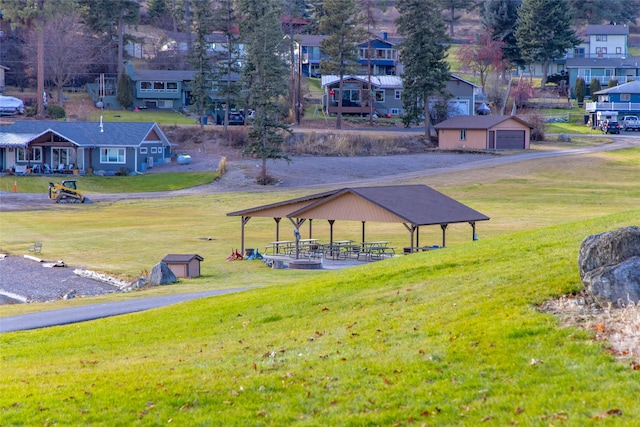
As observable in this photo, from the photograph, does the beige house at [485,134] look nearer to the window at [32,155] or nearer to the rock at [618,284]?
the window at [32,155]

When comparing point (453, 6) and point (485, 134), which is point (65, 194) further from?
point (453, 6)

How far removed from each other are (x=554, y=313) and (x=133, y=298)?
17.9 m

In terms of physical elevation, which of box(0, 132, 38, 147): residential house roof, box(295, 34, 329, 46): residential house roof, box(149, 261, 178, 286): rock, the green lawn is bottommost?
box(149, 261, 178, 286): rock

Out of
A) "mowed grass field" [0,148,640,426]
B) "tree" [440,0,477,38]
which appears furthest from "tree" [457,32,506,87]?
"mowed grass field" [0,148,640,426]

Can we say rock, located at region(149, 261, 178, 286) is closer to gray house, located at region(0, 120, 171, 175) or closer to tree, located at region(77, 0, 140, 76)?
gray house, located at region(0, 120, 171, 175)

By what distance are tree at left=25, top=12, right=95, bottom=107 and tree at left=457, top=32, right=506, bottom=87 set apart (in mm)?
48264

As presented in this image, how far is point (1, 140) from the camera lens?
256 ft

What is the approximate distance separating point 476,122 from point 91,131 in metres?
38.2

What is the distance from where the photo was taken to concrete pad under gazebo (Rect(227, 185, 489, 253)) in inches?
1448

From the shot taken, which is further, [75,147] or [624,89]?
[624,89]

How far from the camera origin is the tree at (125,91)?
9996 cm

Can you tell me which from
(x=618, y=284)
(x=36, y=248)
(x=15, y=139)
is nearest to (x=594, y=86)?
(x=15, y=139)

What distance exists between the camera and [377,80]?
107m

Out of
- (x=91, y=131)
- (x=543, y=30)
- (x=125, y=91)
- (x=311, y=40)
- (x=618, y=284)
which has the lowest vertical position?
(x=618, y=284)
